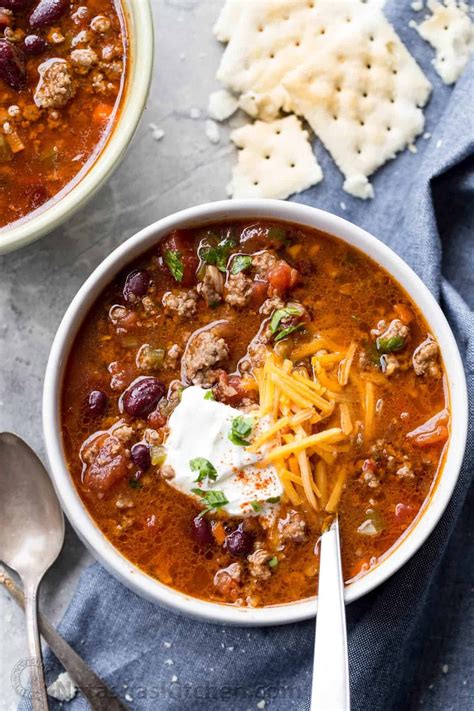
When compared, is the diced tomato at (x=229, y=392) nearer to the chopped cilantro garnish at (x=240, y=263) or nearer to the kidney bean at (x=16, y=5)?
the chopped cilantro garnish at (x=240, y=263)

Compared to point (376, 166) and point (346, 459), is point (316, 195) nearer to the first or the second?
point (376, 166)

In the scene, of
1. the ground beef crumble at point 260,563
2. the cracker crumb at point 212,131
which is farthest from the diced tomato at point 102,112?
the ground beef crumble at point 260,563

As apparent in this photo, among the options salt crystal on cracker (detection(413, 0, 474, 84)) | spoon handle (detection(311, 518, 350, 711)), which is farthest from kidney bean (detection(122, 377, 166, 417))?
salt crystal on cracker (detection(413, 0, 474, 84))

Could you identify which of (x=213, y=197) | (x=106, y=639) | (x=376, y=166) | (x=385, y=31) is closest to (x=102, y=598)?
(x=106, y=639)

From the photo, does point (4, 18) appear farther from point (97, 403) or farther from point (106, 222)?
point (97, 403)

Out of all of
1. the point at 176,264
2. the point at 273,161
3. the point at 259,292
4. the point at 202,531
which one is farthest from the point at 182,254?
the point at 202,531

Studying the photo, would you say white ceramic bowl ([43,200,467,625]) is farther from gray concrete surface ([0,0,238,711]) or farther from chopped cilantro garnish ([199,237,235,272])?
gray concrete surface ([0,0,238,711])
